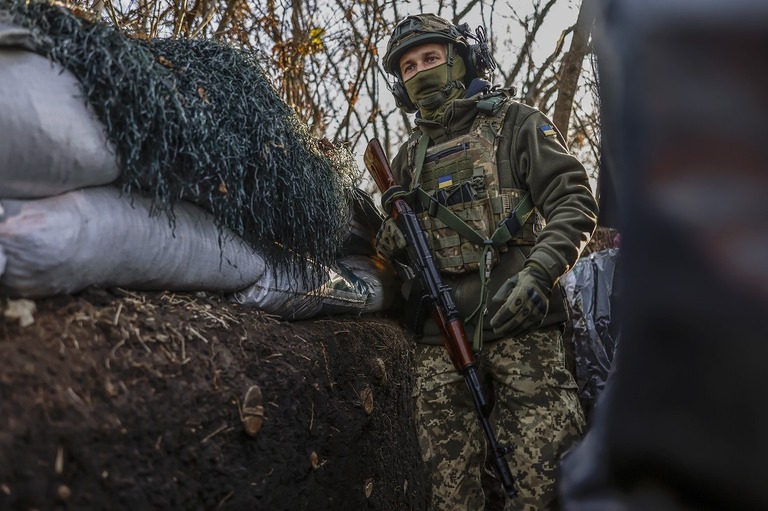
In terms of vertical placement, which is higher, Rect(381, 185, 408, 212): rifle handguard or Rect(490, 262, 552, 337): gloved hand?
Rect(381, 185, 408, 212): rifle handguard

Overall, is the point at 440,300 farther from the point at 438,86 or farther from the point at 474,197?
the point at 438,86

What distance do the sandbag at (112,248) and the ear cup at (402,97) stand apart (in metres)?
1.27

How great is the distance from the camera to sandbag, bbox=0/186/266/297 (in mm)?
1474

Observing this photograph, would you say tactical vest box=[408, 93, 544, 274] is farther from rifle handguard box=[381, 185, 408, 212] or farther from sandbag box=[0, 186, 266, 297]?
sandbag box=[0, 186, 266, 297]

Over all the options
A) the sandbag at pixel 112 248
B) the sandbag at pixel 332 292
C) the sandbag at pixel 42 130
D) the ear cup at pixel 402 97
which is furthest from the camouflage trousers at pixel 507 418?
the sandbag at pixel 42 130

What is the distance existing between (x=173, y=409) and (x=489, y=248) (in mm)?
1425

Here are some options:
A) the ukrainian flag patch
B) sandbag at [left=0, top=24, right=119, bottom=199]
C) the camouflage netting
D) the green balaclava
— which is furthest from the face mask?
sandbag at [left=0, top=24, right=119, bottom=199]

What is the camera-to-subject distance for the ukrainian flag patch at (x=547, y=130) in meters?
2.70

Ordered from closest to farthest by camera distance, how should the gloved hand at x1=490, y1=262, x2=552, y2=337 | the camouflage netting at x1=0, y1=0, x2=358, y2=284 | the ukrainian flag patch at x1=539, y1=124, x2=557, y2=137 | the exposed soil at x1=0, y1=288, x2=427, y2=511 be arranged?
1. the exposed soil at x1=0, y1=288, x2=427, y2=511
2. the camouflage netting at x1=0, y1=0, x2=358, y2=284
3. the gloved hand at x1=490, y1=262, x2=552, y2=337
4. the ukrainian flag patch at x1=539, y1=124, x2=557, y2=137

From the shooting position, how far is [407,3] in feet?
19.9

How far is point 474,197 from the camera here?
9.06ft

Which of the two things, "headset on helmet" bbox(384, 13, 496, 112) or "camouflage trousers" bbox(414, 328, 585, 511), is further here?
"headset on helmet" bbox(384, 13, 496, 112)

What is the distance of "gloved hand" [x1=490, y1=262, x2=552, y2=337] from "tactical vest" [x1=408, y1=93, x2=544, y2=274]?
0.73 ft

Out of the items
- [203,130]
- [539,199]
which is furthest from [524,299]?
[203,130]
